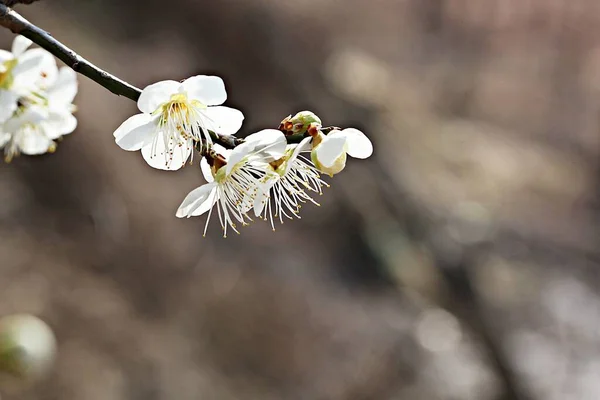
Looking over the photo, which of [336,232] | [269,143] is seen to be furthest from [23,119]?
[336,232]

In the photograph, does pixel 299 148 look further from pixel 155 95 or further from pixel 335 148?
pixel 155 95

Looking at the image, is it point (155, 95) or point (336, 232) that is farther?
point (336, 232)

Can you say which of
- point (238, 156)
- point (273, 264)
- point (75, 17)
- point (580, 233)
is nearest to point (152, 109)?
point (238, 156)

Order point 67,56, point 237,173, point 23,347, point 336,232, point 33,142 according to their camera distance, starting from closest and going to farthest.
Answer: point 67,56
point 237,173
point 33,142
point 23,347
point 336,232

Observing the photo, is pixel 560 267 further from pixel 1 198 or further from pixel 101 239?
pixel 1 198

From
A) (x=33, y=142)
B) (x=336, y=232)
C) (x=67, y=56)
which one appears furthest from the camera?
(x=336, y=232)

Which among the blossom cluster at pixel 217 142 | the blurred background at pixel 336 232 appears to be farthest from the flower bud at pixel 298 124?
the blurred background at pixel 336 232
